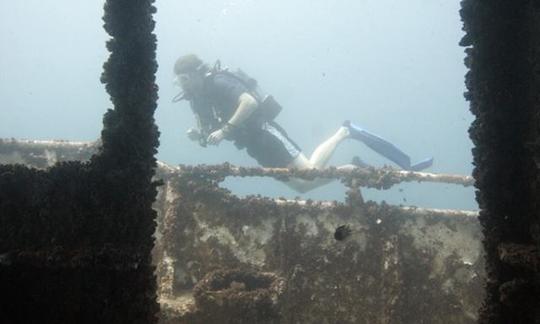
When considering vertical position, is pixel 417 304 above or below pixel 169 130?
below

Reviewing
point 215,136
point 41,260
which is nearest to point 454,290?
point 41,260

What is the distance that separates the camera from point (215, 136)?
9.20 meters

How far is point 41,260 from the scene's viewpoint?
220 centimetres

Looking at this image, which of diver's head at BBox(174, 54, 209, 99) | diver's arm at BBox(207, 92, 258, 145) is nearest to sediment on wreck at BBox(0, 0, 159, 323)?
diver's arm at BBox(207, 92, 258, 145)

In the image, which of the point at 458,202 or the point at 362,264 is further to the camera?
the point at 458,202

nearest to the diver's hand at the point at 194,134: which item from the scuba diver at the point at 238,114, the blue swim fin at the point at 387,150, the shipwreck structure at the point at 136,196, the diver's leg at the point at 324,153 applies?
the scuba diver at the point at 238,114

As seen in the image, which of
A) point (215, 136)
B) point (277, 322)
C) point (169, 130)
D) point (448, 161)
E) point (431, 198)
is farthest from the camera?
point (169, 130)

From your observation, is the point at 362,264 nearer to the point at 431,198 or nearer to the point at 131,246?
the point at 131,246

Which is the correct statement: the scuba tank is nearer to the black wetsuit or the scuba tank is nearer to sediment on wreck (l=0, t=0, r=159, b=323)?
the black wetsuit

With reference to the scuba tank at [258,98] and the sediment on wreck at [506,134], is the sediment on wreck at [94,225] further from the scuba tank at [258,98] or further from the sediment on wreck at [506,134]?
the scuba tank at [258,98]

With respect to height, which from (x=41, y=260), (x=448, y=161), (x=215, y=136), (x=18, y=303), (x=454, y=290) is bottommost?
(x=454, y=290)

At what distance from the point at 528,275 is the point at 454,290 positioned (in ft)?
11.5

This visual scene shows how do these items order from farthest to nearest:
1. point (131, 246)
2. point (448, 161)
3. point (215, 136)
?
point (448, 161) < point (215, 136) < point (131, 246)

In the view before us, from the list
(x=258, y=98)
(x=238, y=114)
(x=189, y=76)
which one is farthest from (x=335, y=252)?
(x=189, y=76)
